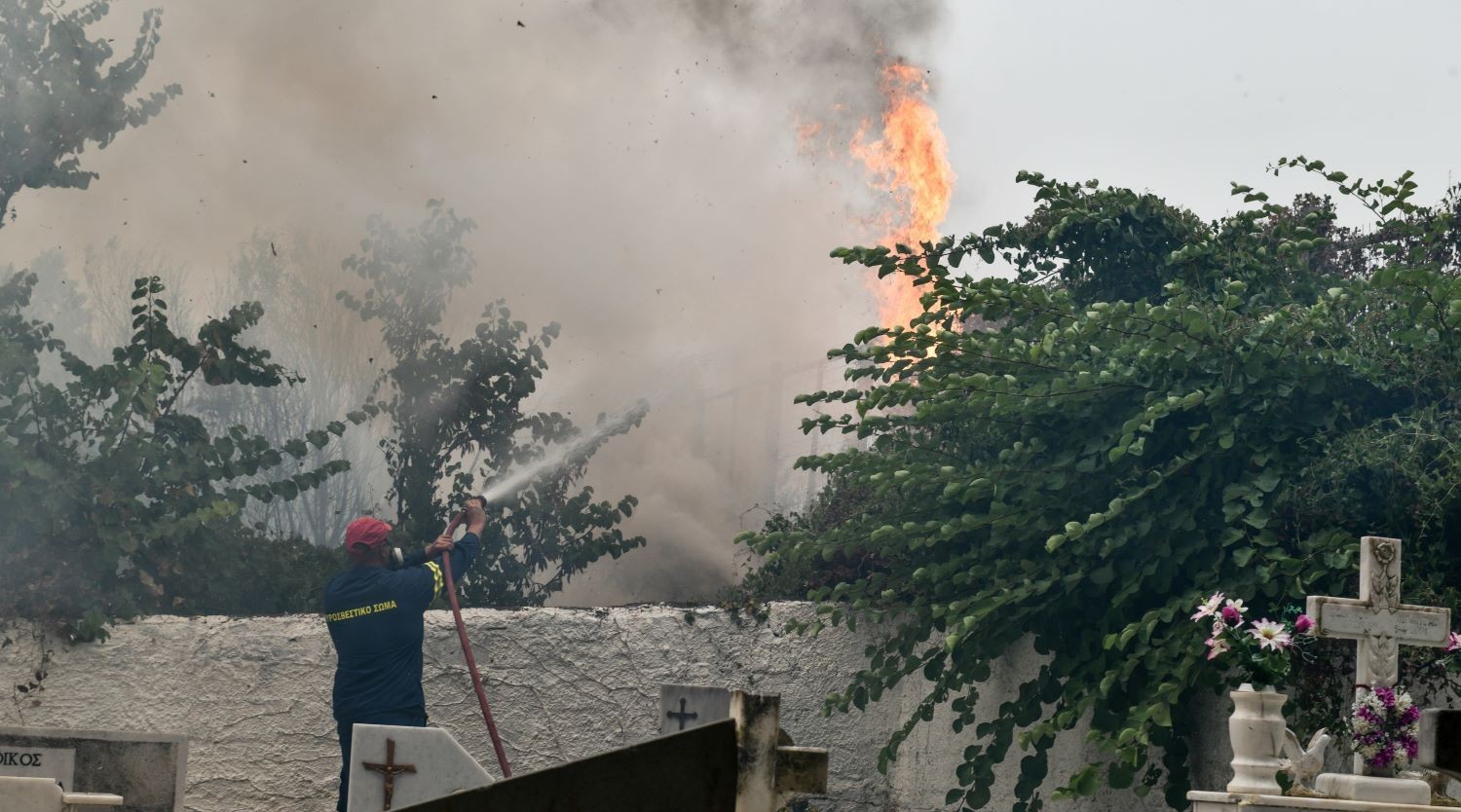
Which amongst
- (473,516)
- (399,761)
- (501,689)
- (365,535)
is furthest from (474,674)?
(399,761)

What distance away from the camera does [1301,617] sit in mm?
6832

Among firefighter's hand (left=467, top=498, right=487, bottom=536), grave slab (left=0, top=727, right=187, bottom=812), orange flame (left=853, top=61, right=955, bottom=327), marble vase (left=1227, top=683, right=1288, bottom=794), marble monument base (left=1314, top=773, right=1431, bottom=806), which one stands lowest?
grave slab (left=0, top=727, right=187, bottom=812)

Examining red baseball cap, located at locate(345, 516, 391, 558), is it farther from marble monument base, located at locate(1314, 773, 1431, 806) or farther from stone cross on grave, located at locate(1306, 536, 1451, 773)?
marble monument base, located at locate(1314, 773, 1431, 806)

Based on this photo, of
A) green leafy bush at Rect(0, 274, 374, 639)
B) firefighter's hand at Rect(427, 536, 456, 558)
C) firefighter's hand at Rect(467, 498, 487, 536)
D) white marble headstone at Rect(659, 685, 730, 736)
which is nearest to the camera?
firefighter's hand at Rect(427, 536, 456, 558)

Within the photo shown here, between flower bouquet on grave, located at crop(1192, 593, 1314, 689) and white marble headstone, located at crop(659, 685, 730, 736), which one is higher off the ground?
flower bouquet on grave, located at crop(1192, 593, 1314, 689)

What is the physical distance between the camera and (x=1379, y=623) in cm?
688

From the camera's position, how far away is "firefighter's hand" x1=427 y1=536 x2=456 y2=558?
32.3ft

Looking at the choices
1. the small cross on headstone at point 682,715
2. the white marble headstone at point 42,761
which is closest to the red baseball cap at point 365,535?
the white marble headstone at point 42,761

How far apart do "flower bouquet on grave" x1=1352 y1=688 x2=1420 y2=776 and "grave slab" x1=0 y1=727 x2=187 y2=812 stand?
19.1 feet

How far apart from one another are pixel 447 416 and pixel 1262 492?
7080 millimetres

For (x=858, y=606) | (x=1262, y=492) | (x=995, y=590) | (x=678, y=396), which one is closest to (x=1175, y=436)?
(x=1262, y=492)

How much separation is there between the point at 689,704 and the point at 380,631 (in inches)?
Answer: 75.8

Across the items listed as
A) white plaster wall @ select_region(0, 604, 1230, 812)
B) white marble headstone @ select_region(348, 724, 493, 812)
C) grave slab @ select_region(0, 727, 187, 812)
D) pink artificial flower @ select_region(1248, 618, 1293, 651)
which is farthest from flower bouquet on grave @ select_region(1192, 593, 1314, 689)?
grave slab @ select_region(0, 727, 187, 812)

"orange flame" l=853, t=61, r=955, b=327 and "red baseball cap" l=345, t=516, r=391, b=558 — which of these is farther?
"orange flame" l=853, t=61, r=955, b=327
